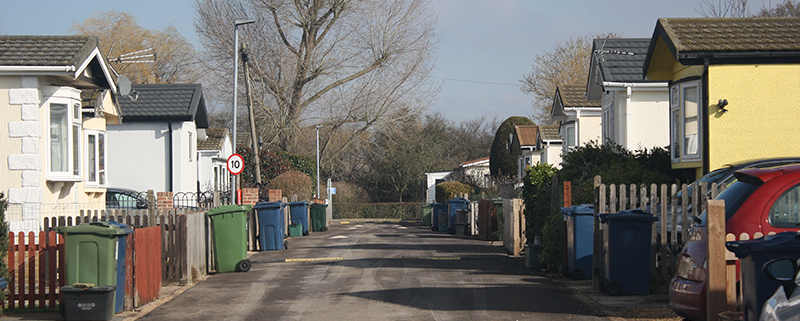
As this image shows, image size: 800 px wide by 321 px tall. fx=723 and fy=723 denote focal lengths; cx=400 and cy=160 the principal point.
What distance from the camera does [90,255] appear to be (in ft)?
27.6

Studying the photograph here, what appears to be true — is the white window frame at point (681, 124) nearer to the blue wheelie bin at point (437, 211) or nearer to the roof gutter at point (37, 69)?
the roof gutter at point (37, 69)

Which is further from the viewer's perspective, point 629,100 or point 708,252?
point 629,100

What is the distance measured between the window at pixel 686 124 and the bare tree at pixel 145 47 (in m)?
41.1

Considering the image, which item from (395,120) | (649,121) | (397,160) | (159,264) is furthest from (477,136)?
(159,264)

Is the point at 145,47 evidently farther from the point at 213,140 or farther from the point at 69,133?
the point at 69,133

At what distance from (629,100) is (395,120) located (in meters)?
22.7

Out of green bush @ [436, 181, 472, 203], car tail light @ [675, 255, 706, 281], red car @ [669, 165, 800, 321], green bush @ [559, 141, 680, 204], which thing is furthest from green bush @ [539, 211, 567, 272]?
green bush @ [436, 181, 472, 203]

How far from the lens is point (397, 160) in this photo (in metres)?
54.3

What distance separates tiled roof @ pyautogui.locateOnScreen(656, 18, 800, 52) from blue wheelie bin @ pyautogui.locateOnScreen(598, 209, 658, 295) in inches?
224

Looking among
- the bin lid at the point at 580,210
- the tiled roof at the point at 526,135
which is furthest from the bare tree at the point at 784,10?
the bin lid at the point at 580,210

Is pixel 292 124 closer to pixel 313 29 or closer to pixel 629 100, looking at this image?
pixel 313 29

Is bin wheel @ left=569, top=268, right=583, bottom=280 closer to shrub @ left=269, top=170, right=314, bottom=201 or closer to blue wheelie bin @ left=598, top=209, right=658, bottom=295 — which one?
blue wheelie bin @ left=598, top=209, right=658, bottom=295

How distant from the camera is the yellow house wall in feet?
45.4

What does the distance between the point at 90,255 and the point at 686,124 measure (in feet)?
39.9
